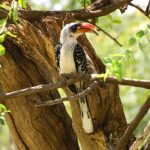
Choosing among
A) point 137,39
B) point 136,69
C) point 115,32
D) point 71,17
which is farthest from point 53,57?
point 115,32

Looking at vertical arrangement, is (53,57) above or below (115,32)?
above

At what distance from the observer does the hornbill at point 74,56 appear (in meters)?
3.40

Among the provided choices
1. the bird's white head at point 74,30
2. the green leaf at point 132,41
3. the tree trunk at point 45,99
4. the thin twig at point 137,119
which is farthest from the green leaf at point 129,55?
the tree trunk at point 45,99

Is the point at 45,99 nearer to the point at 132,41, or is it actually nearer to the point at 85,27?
the point at 85,27

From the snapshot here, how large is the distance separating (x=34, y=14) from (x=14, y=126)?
76 centimetres

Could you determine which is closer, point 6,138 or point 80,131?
point 80,131

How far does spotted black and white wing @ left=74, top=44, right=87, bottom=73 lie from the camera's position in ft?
11.3

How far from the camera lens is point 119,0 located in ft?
11.2

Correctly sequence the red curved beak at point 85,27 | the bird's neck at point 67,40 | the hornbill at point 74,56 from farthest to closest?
the bird's neck at point 67,40 → the hornbill at point 74,56 → the red curved beak at point 85,27

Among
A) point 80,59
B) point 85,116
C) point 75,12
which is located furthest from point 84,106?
point 75,12

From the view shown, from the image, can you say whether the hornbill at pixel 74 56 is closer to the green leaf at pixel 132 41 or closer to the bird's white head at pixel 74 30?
the bird's white head at pixel 74 30

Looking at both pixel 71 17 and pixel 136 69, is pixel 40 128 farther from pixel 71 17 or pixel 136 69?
pixel 136 69

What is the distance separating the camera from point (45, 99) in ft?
11.8

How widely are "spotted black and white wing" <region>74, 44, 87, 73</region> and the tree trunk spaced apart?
47 mm
